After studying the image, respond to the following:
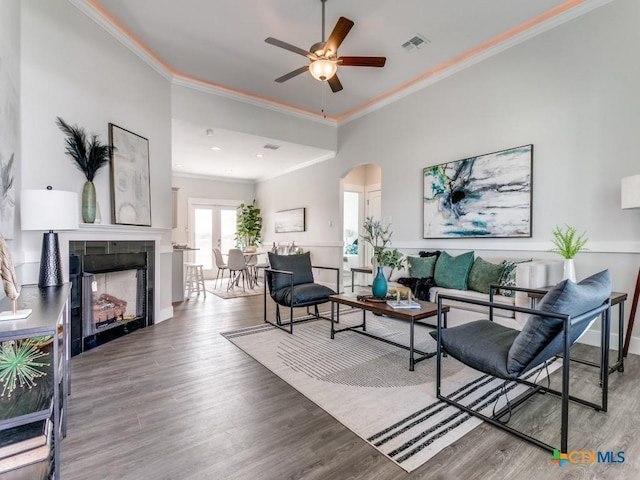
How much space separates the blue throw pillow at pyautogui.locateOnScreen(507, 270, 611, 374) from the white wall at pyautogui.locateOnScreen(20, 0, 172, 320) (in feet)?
11.4

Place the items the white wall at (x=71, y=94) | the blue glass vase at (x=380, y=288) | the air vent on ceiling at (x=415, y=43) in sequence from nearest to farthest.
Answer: the white wall at (x=71, y=94) < the blue glass vase at (x=380, y=288) < the air vent on ceiling at (x=415, y=43)

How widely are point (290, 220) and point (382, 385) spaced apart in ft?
19.2

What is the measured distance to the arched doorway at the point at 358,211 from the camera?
7.37 m

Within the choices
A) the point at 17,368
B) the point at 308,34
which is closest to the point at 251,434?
the point at 17,368

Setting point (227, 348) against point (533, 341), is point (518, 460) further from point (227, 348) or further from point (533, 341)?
point (227, 348)

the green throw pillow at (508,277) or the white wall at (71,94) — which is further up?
the white wall at (71,94)

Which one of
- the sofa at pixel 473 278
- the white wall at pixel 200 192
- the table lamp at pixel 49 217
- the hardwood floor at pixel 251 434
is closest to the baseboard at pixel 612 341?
the hardwood floor at pixel 251 434

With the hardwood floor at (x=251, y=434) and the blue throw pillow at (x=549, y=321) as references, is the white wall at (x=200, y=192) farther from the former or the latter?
the blue throw pillow at (x=549, y=321)

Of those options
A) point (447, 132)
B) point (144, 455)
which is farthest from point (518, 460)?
point (447, 132)

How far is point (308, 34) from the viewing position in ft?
11.7

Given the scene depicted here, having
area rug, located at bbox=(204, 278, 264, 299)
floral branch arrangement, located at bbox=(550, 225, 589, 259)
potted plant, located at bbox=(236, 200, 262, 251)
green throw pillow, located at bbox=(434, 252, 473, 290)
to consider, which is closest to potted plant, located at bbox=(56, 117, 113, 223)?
area rug, located at bbox=(204, 278, 264, 299)

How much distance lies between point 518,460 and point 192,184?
8491 millimetres

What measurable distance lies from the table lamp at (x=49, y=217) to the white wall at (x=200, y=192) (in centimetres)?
592

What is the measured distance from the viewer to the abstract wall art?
363 cm
